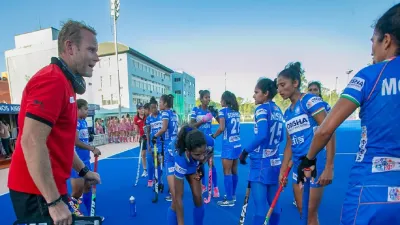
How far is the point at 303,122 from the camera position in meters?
2.53

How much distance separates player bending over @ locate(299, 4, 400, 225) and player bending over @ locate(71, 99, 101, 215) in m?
3.35

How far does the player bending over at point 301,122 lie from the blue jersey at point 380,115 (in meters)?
1.05

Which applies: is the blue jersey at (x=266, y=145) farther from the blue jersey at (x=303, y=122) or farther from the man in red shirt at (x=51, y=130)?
the man in red shirt at (x=51, y=130)

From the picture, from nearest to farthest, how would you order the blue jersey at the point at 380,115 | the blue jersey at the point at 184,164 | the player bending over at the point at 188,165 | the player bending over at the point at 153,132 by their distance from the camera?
the blue jersey at the point at 380,115 < the player bending over at the point at 188,165 < the blue jersey at the point at 184,164 < the player bending over at the point at 153,132

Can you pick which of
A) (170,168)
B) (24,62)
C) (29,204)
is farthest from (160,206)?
(24,62)

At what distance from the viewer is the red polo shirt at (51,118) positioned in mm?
1179

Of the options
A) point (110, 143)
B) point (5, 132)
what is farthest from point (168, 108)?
point (110, 143)

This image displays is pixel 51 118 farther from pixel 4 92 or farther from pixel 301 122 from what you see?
pixel 4 92

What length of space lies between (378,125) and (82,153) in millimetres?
4310

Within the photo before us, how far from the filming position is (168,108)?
508cm

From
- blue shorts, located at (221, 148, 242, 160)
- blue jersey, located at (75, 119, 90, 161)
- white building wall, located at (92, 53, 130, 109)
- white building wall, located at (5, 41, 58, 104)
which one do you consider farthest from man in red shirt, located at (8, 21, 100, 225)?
white building wall, located at (92, 53, 130, 109)

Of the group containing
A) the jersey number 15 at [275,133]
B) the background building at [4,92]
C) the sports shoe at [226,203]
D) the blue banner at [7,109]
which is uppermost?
the background building at [4,92]

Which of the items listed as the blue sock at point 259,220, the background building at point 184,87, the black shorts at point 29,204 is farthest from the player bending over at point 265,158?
the background building at point 184,87

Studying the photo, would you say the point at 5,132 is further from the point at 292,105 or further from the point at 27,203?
the point at 292,105
